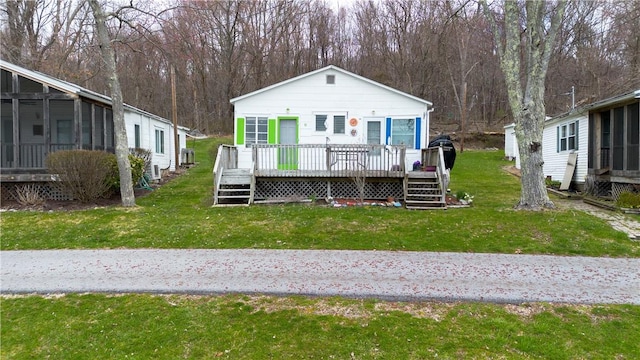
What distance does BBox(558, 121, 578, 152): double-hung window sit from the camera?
14875mm

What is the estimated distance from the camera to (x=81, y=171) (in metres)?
10.9

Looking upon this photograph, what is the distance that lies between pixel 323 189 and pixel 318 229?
4.05 metres

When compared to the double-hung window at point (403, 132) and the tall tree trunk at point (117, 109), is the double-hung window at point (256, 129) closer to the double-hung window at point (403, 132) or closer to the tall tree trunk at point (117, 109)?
the tall tree trunk at point (117, 109)

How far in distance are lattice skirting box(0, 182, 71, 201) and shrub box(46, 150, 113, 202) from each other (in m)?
0.56

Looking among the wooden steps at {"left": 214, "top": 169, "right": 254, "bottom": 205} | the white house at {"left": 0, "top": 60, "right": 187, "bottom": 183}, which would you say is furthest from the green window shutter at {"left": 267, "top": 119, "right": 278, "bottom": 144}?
the white house at {"left": 0, "top": 60, "right": 187, "bottom": 183}

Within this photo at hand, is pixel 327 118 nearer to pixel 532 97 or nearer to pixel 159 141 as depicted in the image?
pixel 532 97

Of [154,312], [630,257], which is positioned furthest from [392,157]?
[154,312]

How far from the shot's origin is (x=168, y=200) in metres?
12.2

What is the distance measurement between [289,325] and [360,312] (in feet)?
2.72

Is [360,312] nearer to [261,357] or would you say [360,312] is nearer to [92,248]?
[261,357]

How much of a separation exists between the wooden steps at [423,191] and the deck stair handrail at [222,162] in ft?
18.2

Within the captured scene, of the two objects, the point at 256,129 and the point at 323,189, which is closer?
the point at 323,189


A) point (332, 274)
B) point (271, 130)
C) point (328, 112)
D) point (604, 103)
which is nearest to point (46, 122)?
point (271, 130)

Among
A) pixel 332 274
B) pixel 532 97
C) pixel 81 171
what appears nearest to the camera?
pixel 332 274
